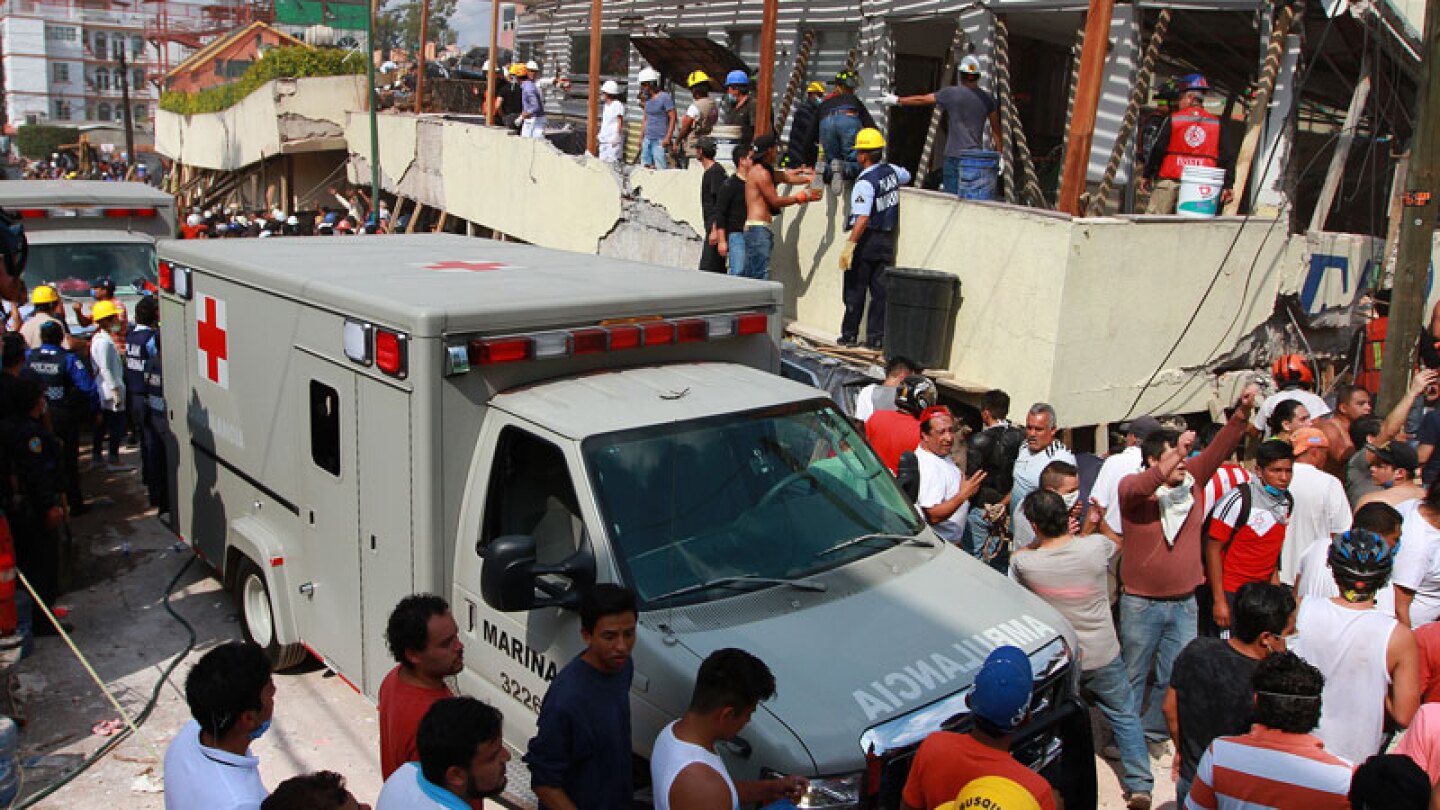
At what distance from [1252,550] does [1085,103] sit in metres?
3.97

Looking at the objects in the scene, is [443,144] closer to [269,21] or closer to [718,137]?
[718,137]

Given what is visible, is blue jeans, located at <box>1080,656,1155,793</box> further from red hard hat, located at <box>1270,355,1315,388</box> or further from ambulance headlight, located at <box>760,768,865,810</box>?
red hard hat, located at <box>1270,355,1315,388</box>

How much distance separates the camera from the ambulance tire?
19.8ft

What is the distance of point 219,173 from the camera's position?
97.3ft

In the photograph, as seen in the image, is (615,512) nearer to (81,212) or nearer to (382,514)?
(382,514)

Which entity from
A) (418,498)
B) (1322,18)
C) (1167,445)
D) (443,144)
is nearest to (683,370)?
(418,498)

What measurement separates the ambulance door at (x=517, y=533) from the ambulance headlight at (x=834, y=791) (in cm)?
120

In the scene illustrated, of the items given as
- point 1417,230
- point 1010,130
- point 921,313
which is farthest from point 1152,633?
point 1010,130

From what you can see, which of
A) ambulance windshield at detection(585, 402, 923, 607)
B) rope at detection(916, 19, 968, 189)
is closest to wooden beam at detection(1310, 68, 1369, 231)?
rope at detection(916, 19, 968, 189)

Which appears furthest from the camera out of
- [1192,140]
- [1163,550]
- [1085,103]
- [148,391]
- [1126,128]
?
[1192,140]

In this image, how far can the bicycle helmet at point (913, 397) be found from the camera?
730 centimetres

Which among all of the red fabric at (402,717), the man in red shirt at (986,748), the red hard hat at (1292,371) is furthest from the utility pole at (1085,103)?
the red fabric at (402,717)

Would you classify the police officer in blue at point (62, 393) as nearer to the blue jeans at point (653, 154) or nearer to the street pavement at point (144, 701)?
the street pavement at point (144, 701)

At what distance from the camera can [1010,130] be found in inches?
517
